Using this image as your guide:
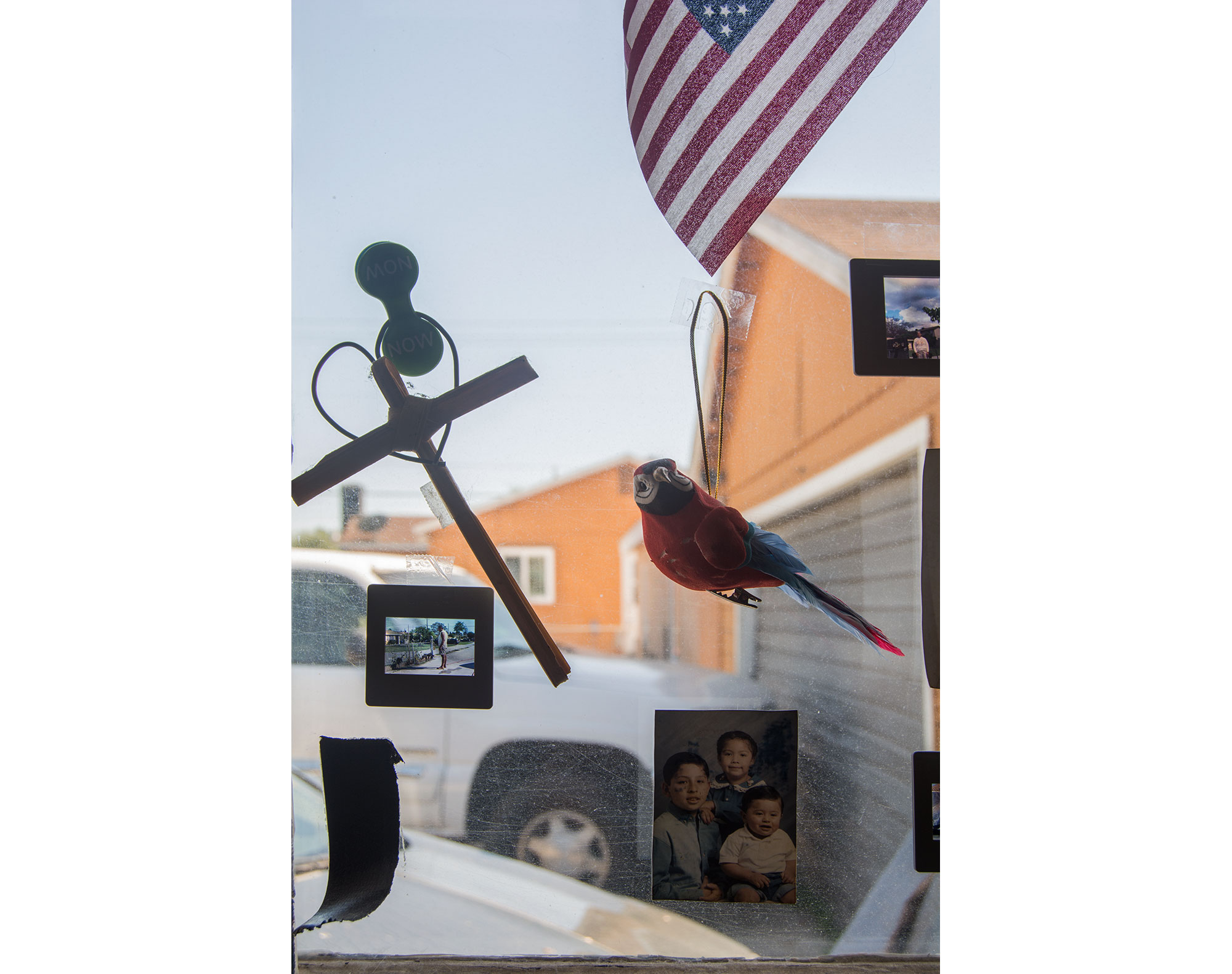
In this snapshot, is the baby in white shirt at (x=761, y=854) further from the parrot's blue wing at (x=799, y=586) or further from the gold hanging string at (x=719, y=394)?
the gold hanging string at (x=719, y=394)

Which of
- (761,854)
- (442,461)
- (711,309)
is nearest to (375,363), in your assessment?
(442,461)

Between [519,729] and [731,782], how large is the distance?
1.32 ft

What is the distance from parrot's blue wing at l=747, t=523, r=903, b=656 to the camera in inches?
64.0

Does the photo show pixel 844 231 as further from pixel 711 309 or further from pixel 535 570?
pixel 535 570

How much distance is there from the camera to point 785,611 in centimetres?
163

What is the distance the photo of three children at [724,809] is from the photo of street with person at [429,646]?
1.24ft

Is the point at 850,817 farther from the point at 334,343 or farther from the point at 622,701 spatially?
the point at 334,343

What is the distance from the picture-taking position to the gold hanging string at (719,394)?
1629 mm

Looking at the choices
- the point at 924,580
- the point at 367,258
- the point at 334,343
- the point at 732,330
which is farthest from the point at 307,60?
the point at 924,580

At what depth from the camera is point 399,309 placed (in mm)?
1623

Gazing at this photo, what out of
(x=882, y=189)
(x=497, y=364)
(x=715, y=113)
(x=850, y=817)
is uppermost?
(x=715, y=113)

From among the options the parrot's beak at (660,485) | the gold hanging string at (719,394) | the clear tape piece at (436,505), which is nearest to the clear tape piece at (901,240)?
the gold hanging string at (719,394)

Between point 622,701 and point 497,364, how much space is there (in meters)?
0.66

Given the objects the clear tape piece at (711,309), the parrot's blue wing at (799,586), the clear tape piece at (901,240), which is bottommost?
the parrot's blue wing at (799,586)
